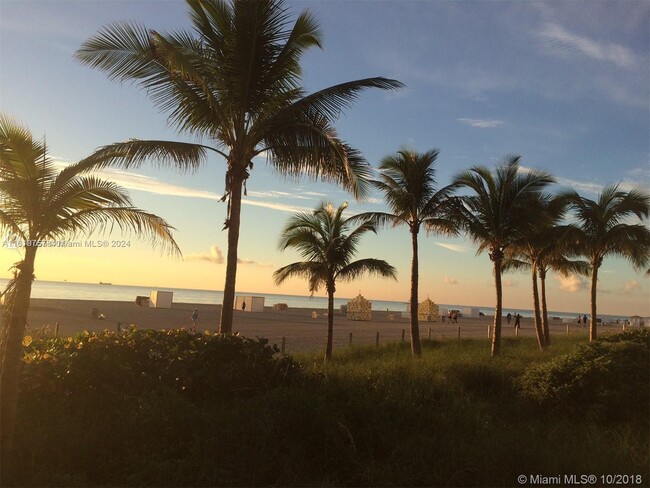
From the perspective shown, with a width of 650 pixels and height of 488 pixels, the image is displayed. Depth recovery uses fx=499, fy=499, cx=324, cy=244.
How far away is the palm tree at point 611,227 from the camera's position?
19438 mm

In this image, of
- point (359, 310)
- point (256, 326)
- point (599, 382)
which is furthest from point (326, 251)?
point (359, 310)

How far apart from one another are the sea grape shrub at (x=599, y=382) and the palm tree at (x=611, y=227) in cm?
1167

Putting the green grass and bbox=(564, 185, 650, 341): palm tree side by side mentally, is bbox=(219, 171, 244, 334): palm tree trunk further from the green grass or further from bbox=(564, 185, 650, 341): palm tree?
bbox=(564, 185, 650, 341): palm tree

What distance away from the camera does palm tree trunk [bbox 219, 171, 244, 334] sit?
9812mm

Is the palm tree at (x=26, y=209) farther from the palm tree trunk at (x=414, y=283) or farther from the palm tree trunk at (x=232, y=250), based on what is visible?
the palm tree trunk at (x=414, y=283)

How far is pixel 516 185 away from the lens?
17.9 m

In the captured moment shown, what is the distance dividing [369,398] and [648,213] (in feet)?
59.3

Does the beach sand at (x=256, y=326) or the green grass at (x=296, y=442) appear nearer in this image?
the green grass at (x=296, y=442)

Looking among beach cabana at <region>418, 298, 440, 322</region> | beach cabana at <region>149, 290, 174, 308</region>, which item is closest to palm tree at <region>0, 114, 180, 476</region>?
beach cabana at <region>149, 290, 174, 308</region>

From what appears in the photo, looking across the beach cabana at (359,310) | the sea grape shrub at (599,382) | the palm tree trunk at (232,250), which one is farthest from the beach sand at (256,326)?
the sea grape shrub at (599,382)

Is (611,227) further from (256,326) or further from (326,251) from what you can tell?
(256,326)

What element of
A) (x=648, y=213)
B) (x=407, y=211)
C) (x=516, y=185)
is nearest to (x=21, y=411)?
(x=407, y=211)

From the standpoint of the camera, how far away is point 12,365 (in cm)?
548

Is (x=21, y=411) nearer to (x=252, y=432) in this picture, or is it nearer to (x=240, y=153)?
(x=252, y=432)
